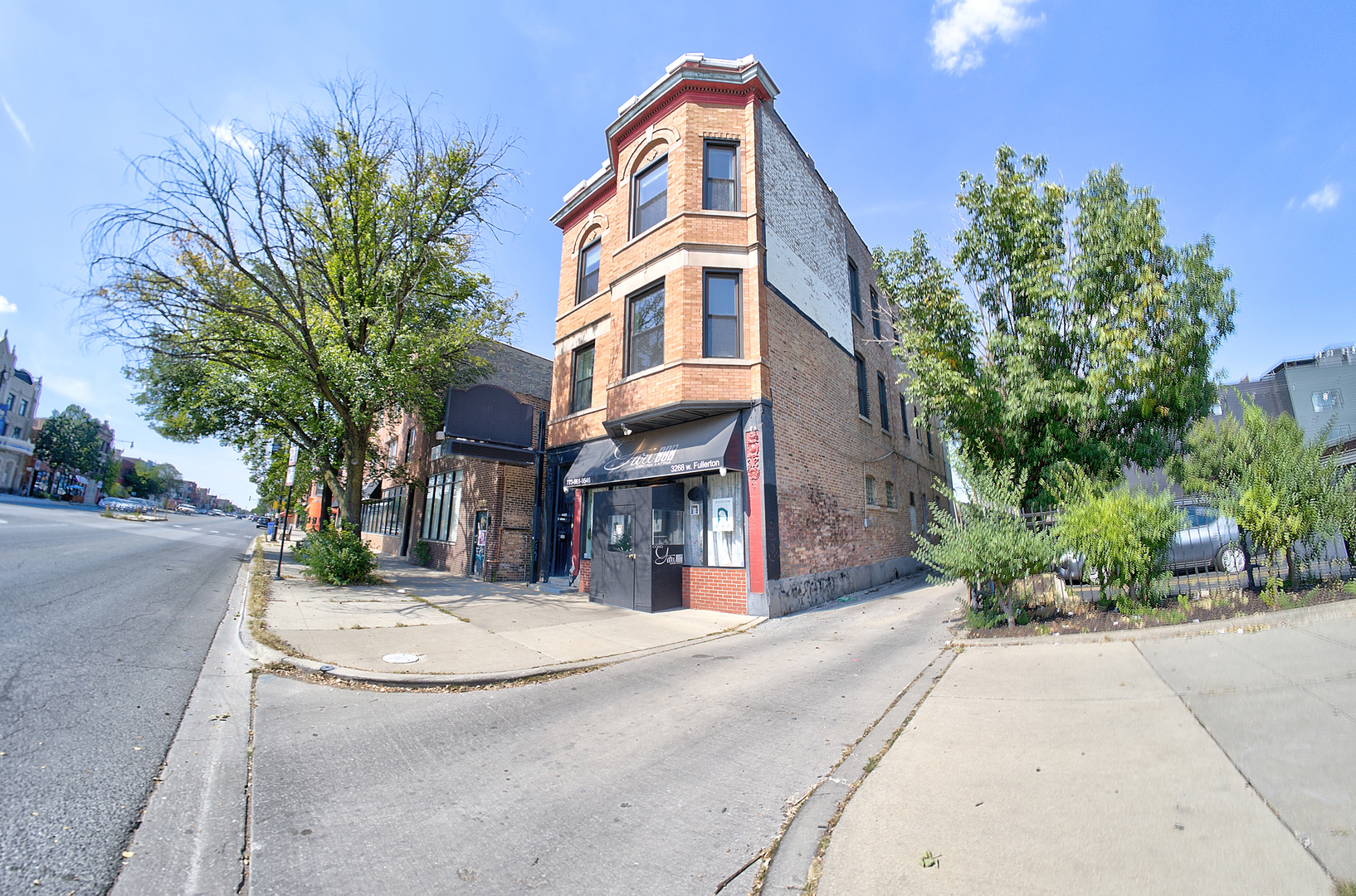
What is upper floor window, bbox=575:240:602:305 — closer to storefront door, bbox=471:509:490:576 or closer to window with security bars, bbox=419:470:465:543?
storefront door, bbox=471:509:490:576

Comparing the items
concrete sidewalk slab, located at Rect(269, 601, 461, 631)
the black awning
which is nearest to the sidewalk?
concrete sidewalk slab, located at Rect(269, 601, 461, 631)

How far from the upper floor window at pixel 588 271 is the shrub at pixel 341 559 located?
8842 mm

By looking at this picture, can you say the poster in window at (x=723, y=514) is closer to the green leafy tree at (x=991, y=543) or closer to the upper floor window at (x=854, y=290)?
the green leafy tree at (x=991, y=543)

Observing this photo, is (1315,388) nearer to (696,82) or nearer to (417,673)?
(696,82)

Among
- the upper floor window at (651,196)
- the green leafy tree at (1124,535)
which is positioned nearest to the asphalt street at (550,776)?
the green leafy tree at (1124,535)

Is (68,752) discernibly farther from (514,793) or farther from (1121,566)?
(1121,566)

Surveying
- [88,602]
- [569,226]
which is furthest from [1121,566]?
[569,226]

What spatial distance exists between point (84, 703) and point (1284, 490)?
12.5 metres

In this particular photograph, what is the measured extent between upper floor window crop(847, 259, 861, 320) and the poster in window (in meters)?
9.98

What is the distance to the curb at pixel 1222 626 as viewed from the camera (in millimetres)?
5434

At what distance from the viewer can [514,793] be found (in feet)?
11.1

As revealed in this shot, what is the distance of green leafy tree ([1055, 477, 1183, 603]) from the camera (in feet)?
21.5

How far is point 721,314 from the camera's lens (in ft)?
39.4

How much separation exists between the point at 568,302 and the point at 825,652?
12754mm
